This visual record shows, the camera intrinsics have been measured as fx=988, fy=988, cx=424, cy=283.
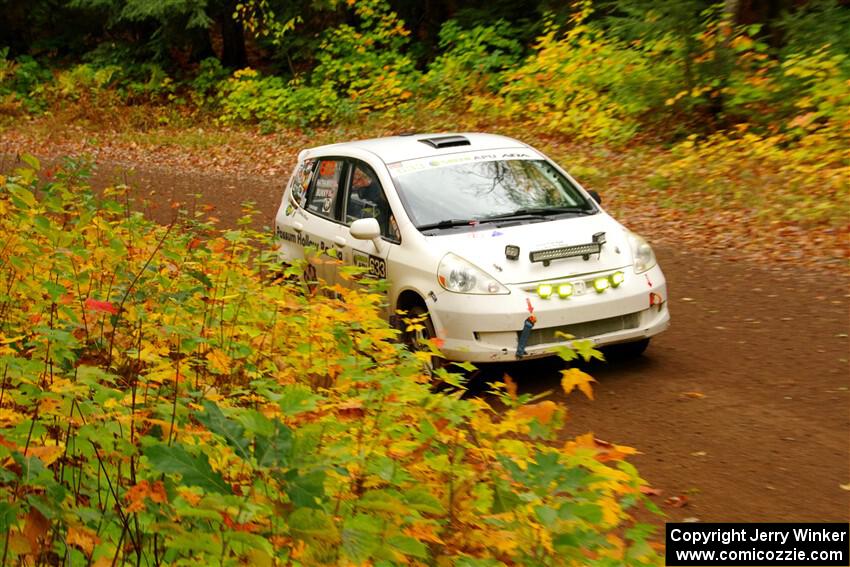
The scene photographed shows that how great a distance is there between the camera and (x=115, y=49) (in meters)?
31.8

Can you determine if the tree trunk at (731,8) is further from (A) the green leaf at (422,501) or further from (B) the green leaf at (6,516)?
(B) the green leaf at (6,516)

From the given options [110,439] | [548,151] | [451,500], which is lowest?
[548,151]

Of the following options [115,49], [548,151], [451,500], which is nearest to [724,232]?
[548,151]

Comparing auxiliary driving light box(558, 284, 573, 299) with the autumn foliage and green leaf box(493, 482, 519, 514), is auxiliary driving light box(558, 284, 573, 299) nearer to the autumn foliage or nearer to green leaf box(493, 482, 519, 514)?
the autumn foliage

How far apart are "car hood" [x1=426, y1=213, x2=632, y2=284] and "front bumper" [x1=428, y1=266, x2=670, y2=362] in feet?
0.33

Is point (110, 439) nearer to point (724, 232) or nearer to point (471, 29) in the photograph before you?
point (724, 232)

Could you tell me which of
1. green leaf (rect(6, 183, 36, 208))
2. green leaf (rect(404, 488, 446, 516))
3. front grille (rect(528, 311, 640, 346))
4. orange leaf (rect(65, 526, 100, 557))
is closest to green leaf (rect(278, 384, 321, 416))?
green leaf (rect(404, 488, 446, 516))

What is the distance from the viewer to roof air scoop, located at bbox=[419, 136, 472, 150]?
28.5ft

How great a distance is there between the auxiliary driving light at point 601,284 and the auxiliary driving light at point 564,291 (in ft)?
0.67

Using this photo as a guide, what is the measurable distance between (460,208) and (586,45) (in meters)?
14.0

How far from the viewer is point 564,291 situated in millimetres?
7086

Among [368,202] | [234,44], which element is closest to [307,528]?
[368,202]

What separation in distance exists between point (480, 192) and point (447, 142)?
78 cm

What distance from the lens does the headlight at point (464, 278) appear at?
7086 mm
